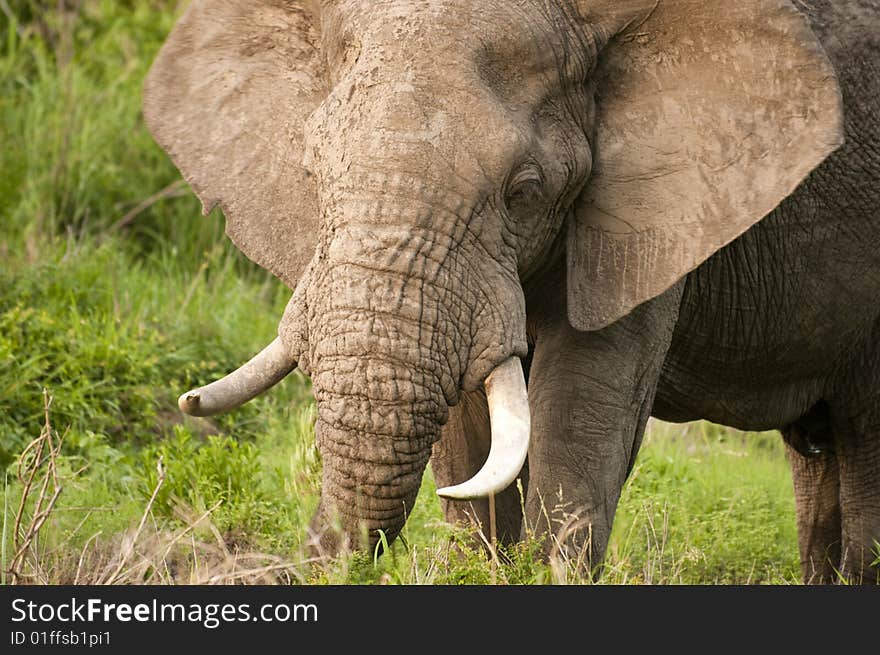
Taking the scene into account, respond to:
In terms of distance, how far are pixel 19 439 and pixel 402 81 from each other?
251cm

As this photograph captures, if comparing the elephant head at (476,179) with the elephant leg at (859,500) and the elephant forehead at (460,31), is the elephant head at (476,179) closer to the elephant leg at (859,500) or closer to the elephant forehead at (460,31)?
the elephant forehead at (460,31)

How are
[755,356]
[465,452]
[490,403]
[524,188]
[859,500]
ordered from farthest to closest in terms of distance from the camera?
[859,500], [755,356], [465,452], [524,188], [490,403]

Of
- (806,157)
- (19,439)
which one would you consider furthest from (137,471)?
(806,157)

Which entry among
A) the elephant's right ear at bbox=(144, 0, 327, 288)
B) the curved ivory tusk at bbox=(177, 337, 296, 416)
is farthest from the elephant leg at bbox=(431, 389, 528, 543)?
the curved ivory tusk at bbox=(177, 337, 296, 416)

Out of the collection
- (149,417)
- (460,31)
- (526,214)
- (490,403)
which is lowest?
(149,417)

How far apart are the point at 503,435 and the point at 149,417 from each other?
9.02 ft

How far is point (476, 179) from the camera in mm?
3865

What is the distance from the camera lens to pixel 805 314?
5023 millimetres

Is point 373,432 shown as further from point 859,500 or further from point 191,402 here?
point 859,500

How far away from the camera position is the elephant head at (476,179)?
3787 millimetres

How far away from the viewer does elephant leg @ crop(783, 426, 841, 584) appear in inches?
237

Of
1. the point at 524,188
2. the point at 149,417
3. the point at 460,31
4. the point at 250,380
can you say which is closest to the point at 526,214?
the point at 524,188

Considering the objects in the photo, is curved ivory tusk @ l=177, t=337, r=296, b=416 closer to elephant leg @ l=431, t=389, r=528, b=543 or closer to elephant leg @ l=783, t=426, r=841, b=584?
elephant leg @ l=431, t=389, r=528, b=543

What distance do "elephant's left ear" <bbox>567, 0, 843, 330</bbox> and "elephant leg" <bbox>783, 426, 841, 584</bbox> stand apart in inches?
75.9
